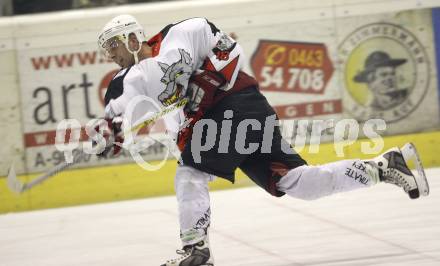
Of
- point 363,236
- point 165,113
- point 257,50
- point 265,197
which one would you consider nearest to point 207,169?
point 165,113

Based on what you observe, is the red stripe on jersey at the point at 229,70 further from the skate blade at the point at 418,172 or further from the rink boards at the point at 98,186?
the rink boards at the point at 98,186

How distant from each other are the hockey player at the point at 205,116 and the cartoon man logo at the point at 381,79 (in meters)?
2.44

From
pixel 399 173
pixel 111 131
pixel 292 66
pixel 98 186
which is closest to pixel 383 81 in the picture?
pixel 292 66

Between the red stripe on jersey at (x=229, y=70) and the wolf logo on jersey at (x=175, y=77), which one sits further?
the red stripe on jersey at (x=229, y=70)

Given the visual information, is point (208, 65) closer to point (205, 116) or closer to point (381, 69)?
point (205, 116)

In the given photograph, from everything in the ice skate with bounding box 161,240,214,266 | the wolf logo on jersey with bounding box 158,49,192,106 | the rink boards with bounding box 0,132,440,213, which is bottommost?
the rink boards with bounding box 0,132,440,213

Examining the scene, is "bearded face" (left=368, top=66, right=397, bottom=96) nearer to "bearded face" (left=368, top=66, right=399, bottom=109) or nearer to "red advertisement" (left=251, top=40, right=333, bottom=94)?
"bearded face" (left=368, top=66, right=399, bottom=109)

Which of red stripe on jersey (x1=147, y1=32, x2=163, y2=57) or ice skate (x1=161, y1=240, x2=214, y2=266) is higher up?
red stripe on jersey (x1=147, y1=32, x2=163, y2=57)

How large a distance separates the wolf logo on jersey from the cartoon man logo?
2873 mm

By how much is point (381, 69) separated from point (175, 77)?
9.92 ft

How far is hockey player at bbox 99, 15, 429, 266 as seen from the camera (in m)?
3.77

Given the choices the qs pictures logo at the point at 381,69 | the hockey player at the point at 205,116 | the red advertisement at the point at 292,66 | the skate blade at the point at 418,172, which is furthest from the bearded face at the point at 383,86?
the hockey player at the point at 205,116

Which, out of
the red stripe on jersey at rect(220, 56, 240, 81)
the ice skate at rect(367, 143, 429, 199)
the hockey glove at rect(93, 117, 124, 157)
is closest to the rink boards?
the ice skate at rect(367, 143, 429, 199)

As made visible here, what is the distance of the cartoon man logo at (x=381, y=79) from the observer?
6.50 metres
